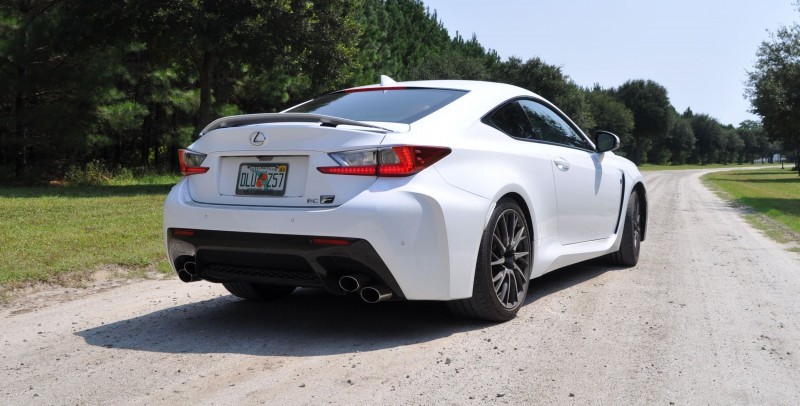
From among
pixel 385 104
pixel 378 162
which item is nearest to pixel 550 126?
pixel 385 104

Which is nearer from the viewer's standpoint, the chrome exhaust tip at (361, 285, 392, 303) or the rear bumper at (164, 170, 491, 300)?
the rear bumper at (164, 170, 491, 300)

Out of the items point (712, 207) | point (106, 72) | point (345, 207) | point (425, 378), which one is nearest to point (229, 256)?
point (345, 207)

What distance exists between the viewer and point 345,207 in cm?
388

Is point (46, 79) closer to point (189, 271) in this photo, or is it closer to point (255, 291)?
point (255, 291)

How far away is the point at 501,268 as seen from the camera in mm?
4609

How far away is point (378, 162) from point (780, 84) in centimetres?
3145

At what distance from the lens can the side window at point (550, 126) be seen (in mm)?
5535

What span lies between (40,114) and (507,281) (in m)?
18.7

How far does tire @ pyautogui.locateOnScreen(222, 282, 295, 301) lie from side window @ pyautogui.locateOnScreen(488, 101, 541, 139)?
1.86 metres

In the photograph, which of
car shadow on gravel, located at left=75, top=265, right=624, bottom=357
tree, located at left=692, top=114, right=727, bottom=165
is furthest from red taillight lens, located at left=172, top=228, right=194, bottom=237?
tree, located at left=692, top=114, right=727, bottom=165

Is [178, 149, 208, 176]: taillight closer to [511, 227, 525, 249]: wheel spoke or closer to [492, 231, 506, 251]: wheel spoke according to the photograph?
[492, 231, 506, 251]: wheel spoke

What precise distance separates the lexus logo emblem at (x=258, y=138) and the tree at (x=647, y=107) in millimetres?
102918

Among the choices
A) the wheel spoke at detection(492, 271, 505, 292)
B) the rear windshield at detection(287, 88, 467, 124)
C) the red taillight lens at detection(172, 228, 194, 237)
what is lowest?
the wheel spoke at detection(492, 271, 505, 292)

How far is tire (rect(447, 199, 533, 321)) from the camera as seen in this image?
436cm
